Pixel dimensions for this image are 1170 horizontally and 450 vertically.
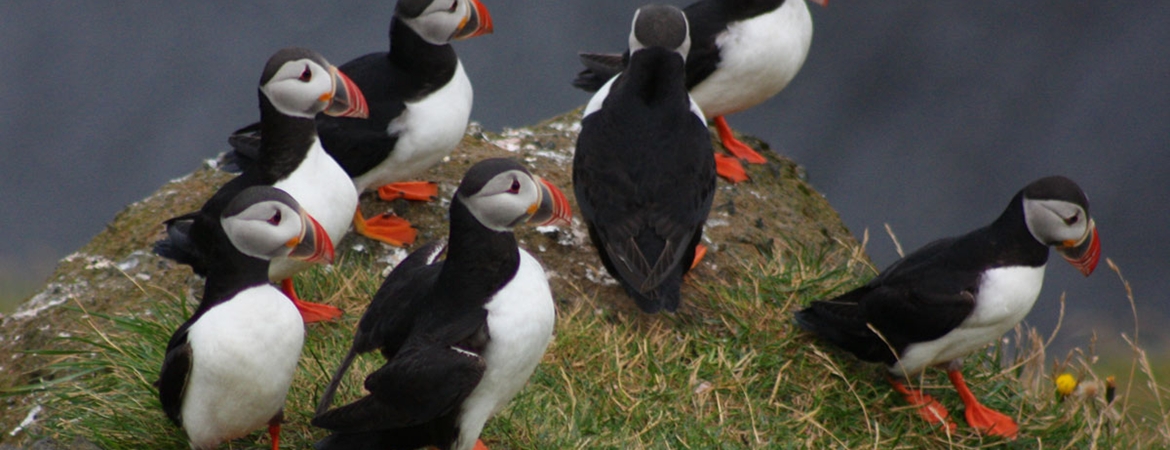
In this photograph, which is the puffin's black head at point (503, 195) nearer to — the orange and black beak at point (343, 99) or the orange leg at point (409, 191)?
the orange and black beak at point (343, 99)

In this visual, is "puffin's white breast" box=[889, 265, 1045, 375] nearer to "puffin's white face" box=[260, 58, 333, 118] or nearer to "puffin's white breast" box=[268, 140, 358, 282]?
"puffin's white breast" box=[268, 140, 358, 282]

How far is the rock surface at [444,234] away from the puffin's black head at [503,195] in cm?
141

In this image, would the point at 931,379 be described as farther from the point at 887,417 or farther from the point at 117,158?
the point at 117,158

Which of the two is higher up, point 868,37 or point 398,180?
point 398,180

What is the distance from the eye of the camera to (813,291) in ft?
17.9

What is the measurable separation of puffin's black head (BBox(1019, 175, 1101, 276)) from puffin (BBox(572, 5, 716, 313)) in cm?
131

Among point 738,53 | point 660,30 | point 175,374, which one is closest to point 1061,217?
point 660,30

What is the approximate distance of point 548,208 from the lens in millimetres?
3873

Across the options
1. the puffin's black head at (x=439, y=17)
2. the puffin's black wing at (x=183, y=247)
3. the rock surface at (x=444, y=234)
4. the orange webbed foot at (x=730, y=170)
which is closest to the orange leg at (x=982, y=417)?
the rock surface at (x=444, y=234)

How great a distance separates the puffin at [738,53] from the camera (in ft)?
20.6

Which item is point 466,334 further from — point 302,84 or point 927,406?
point 927,406

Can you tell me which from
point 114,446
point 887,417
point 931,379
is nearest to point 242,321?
point 114,446

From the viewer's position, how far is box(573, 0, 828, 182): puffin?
6.28m

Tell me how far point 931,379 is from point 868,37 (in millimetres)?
15250
